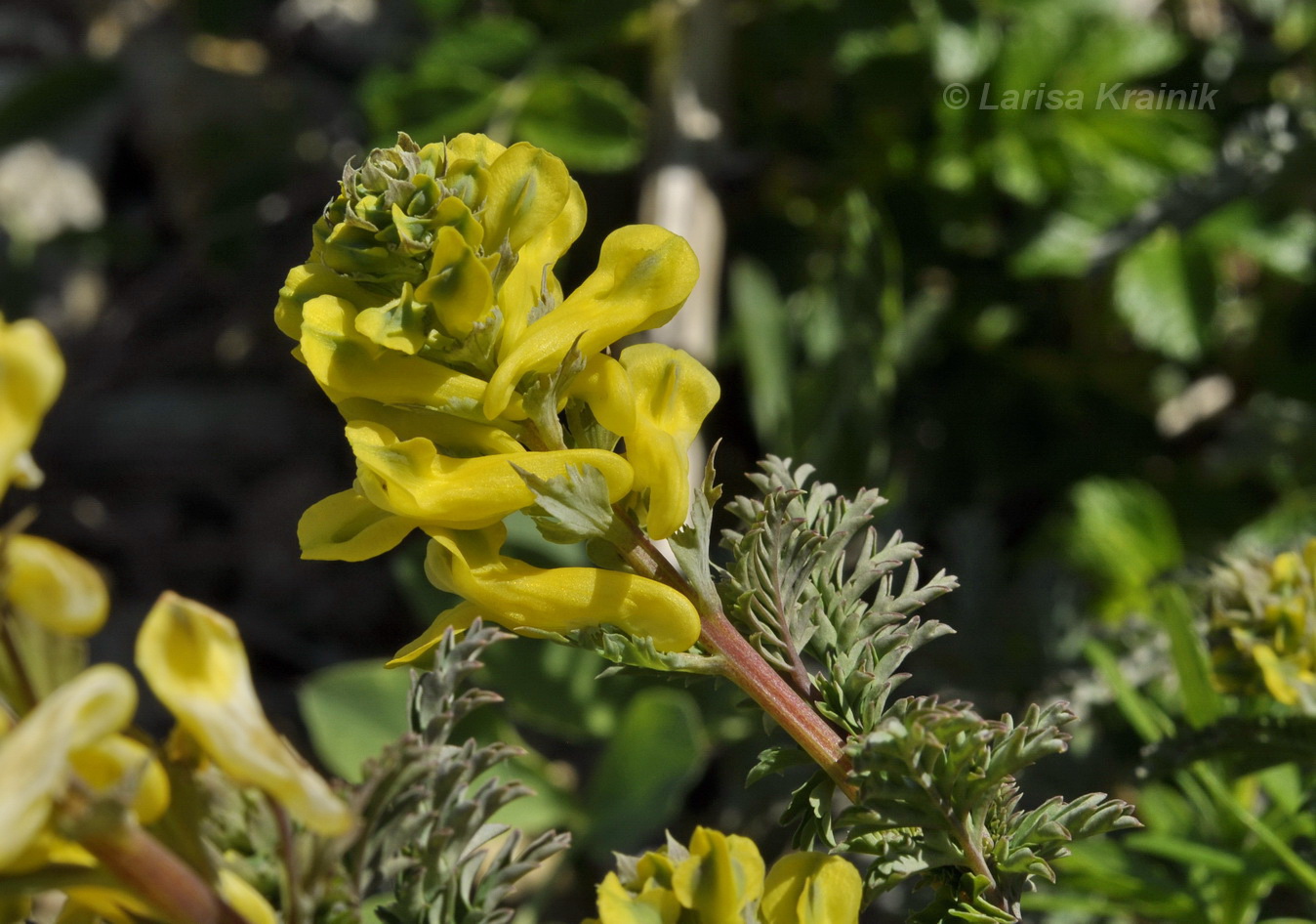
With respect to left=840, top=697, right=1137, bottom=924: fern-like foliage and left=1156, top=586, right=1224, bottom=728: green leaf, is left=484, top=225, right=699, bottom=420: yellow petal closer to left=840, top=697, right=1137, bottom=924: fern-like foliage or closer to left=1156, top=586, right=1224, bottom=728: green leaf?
left=840, top=697, right=1137, bottom=924: fern-like foliage

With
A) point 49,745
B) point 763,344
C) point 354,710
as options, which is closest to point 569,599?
point 49,745

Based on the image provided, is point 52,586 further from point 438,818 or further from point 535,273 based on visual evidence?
point 535,273

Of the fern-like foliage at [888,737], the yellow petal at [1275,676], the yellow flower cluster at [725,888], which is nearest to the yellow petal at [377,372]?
→ the fern-like foliage at [888,737]

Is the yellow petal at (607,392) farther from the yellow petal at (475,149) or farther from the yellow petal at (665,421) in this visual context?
the yellow petal at (475,149)

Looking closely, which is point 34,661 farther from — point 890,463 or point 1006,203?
point 1006,203

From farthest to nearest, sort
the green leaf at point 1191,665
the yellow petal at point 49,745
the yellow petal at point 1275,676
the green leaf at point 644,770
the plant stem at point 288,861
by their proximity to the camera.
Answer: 1. the green leaf at point 644,770
2. the green leaf at point 1191,665
3. the yellow petal at point 1275,676
4. the plant stem at point 288,861
5. the yellow petal at point 49,745

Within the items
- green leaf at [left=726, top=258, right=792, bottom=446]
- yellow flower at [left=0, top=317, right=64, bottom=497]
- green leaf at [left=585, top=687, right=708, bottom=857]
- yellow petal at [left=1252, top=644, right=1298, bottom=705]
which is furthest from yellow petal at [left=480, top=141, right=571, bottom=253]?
green leaf at [left=726, top=258, right=792, bottom=446]

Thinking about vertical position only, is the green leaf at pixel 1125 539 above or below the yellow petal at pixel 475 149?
below
